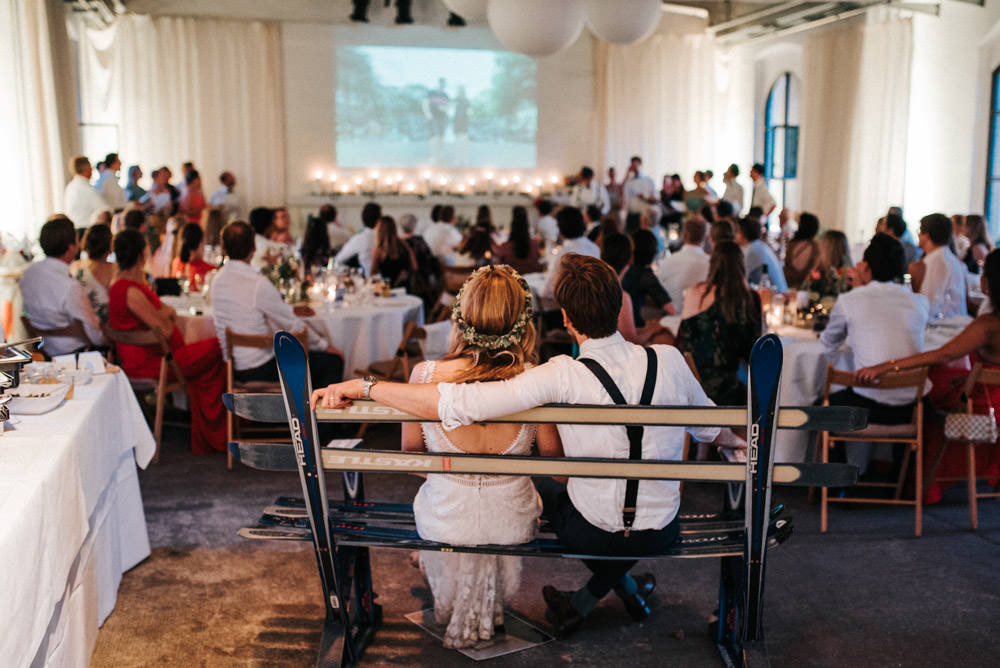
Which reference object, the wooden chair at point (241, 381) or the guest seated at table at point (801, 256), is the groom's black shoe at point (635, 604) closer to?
the wooden chair at point (241, 381)

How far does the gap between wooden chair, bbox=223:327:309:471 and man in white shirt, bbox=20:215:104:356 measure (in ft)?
2.61

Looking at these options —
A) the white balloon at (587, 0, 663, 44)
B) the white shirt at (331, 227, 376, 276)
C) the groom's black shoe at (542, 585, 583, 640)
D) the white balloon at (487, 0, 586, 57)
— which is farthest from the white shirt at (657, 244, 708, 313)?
the groom's black shoe at (542, 585, 583, 640)

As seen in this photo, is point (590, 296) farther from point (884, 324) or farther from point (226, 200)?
point (226, 200)

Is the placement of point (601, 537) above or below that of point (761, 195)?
below

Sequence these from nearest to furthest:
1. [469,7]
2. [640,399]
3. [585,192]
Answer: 1. [640,399]
2. [469,7]
3. [585,192]

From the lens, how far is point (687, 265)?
623cm

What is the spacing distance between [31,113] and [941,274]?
8097 mm

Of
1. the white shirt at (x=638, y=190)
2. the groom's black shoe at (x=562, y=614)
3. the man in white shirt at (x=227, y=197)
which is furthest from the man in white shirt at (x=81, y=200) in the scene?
the groom's black shoe at (x=562, y=614)

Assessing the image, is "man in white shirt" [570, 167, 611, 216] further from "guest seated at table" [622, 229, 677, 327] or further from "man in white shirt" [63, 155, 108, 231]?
"guest seated at table" [622, 229, 677, 327]

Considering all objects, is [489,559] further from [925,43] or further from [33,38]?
[925,43]

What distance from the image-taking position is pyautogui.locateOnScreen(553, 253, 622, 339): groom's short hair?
263cm

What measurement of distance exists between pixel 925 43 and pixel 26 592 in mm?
12068

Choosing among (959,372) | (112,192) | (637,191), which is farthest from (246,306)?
(637,191)

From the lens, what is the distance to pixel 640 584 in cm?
326
